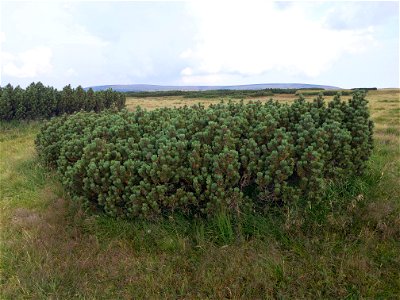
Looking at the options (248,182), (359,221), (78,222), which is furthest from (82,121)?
(359,221)

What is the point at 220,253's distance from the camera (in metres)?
4.32

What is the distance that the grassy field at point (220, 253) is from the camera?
12.8ft

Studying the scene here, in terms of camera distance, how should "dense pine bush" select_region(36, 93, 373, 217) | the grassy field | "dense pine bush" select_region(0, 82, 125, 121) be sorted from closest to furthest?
1. the grassy field
2. "dense pine bush" select_region(36, 93, 373, 217)
3. "dense pine bush" select_region(0, 82, 125, 121)

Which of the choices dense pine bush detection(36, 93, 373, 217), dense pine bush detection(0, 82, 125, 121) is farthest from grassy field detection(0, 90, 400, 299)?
dense pine bush detection(0, 82, 125, 121)

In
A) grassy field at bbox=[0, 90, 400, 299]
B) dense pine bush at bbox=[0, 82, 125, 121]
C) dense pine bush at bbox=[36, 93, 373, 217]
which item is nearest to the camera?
grassy field at bbox=[0, 90, 400, 299]

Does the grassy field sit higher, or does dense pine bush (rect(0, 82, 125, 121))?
dense pine bush (rect(0, 82, 125, 121))

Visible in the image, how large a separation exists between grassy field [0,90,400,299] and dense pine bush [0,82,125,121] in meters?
11.1

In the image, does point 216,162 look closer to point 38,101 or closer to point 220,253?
point 220,253

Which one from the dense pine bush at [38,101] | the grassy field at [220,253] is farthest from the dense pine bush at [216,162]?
the dense pine bush at [38,101]

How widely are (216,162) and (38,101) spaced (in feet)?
45.0

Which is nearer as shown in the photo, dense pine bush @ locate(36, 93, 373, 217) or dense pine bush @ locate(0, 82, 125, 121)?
dense pine bush @ locate(36, 93, 373, 217)

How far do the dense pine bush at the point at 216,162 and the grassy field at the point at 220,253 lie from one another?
0.90ft

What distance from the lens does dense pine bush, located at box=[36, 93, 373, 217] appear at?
15.0ft

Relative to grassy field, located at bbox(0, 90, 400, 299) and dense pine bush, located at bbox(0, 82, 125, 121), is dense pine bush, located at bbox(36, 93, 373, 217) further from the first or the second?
dense pine bush, located at bbox(0, 82, 125, 121)
